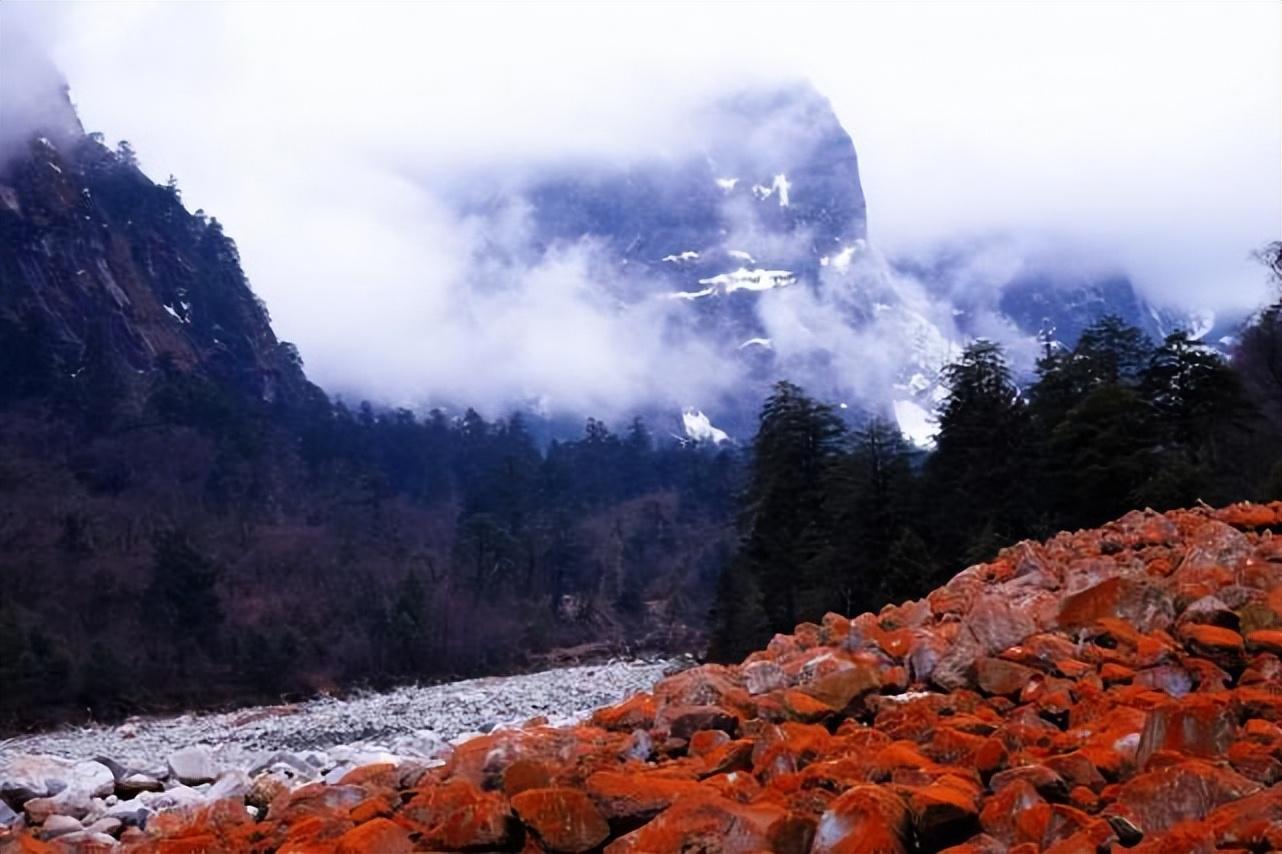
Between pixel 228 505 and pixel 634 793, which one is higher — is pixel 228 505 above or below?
above

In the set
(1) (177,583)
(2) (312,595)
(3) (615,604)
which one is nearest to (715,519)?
(3) (615,604)

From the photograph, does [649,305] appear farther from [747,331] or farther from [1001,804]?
[1001,804]

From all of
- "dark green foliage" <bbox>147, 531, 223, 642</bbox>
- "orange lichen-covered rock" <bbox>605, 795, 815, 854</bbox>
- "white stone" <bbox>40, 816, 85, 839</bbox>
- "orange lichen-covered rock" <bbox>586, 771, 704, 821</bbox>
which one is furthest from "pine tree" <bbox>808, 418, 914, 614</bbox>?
"dark green foliage" <bbox>147, 531, 223, 642</bbox>

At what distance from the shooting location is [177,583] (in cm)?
4794

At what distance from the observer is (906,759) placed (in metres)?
A: 3.89

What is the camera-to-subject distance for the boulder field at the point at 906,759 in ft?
10.9

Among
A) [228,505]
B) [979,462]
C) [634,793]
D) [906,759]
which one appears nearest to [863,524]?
[979,462]

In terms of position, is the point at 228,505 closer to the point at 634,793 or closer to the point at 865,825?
the point at 634,793

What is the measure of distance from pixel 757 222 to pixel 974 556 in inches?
5086

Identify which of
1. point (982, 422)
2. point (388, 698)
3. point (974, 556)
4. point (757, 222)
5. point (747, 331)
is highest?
point (757, 222)

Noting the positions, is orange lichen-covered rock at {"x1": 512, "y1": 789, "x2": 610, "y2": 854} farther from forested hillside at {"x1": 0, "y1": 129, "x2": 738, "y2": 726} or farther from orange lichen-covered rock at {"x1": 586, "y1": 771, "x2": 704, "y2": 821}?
forested hillside at {"x1": 0, "y1": 129, "x2": 738, "y2": 726}

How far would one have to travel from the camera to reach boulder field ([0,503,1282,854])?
3318 millimetres

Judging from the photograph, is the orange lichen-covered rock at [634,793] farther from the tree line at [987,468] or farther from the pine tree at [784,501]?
the pine tree at [784,501]

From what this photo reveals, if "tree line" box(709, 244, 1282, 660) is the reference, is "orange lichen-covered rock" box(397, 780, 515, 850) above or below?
below
